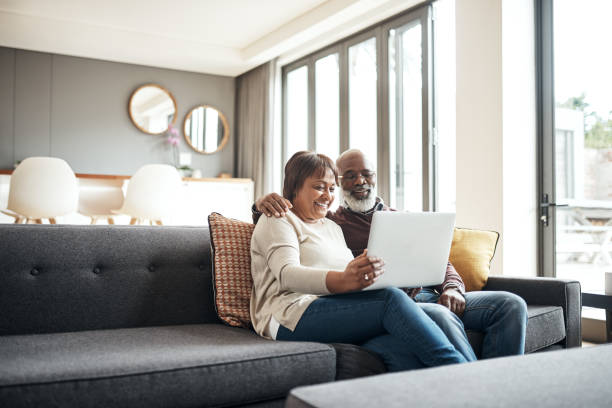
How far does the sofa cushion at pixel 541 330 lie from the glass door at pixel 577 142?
1.38m

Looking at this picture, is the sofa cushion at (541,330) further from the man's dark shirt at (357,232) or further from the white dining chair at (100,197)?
the white dining chair at (100,197)

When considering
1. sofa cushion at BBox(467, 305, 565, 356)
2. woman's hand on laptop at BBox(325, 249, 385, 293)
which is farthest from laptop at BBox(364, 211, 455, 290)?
sofa cushion at BBox(467, 305, 565, 356)

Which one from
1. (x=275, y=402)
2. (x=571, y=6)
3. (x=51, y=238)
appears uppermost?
(x=571, y=6)

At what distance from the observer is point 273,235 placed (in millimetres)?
1719

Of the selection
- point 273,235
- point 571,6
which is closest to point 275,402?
point 273,235

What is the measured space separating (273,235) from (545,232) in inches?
93.2

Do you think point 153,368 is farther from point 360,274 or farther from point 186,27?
point 186,27

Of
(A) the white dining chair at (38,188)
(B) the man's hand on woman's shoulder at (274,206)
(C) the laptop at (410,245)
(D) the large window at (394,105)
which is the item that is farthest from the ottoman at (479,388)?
(A) the white dining chair at (38,188)

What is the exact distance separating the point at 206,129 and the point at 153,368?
19.0 ft

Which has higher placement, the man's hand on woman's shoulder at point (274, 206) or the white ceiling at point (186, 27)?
the white ceiling at point (186, 27)

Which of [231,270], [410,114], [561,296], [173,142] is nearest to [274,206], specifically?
[231,270]

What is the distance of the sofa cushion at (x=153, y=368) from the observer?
1.18 metres

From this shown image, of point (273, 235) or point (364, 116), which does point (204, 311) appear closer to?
point (273, 235)

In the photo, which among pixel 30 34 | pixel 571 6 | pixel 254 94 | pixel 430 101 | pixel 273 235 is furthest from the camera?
pixel 254 94
